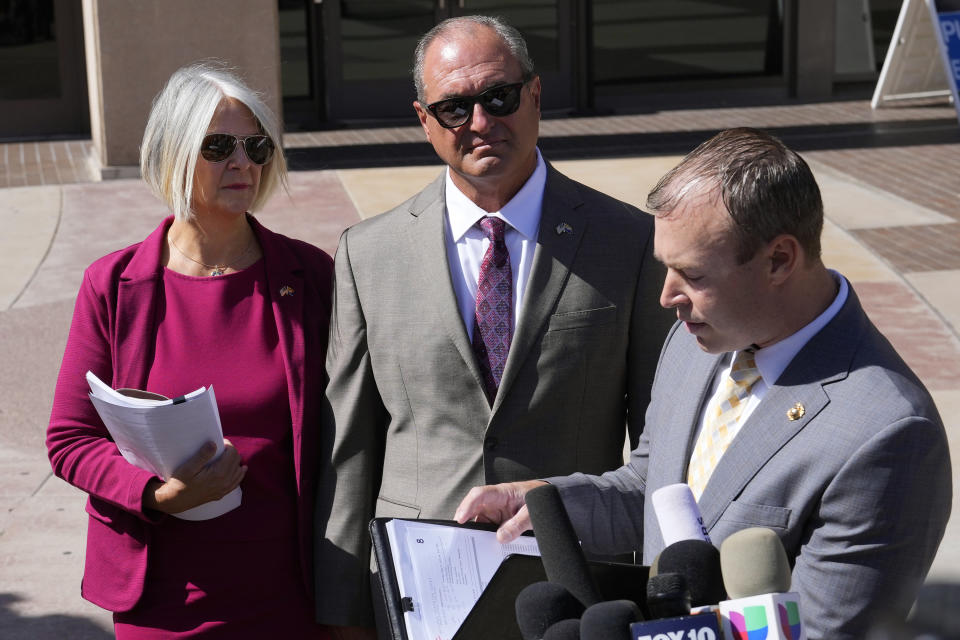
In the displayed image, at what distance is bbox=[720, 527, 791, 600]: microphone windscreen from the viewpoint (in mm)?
1570

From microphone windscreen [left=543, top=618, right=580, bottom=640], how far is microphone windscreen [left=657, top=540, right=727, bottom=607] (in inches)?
5.9

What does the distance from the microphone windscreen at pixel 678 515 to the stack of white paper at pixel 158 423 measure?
1.33 m

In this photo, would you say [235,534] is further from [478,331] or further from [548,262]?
[548,262]

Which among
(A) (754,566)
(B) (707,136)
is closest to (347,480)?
(A) (754,566)

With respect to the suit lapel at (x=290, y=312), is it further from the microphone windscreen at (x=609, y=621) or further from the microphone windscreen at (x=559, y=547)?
the microphone windscreen at (x=609, y=621)

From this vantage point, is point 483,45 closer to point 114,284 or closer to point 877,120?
point 114,284

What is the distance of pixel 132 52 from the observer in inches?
503

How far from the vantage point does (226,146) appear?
3.19 metres

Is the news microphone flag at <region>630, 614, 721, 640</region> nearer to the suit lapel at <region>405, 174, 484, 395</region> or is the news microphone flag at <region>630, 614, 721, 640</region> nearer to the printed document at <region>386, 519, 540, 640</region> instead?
the printed document at <region>386, 519, 540, 640</region>

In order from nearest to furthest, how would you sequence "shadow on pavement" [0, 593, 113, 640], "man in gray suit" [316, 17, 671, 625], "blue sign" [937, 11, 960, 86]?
"man in gray suit" [316, 17, 671, 625] → "shadow on pavement" [0, 593, 113, 640] → "blue sign" [937, 11, 960, 86]

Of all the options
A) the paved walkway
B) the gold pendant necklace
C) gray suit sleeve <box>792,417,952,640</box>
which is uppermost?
the gold pendant necklace

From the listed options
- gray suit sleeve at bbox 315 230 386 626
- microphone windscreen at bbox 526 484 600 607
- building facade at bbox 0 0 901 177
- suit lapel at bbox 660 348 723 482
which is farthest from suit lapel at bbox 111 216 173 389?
building facade at bbox 0 0 901 177

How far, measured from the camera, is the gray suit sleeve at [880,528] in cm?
198

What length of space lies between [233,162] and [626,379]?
44.9 inches
